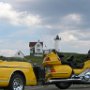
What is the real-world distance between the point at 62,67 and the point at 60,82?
2.40 ft

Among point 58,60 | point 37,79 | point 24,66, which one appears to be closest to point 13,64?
point 24,66

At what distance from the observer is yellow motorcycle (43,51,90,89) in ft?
63.4

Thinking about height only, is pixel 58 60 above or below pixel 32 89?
above

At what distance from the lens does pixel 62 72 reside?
64.0 feet

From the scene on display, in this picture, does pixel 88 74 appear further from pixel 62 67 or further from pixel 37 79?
pixel 37 79

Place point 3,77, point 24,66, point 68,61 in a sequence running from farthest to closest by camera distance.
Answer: point 68,61, point 24,66, point 3,77

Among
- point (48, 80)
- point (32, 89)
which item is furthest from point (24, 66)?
point (32, 89)

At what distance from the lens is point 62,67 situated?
19.6m

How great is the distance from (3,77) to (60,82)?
4406mm

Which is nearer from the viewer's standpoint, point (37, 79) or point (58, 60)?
point (37, 79)

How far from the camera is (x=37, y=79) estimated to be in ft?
59.7

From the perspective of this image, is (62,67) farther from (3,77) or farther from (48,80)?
(3,77)

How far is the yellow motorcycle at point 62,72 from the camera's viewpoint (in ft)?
63.4

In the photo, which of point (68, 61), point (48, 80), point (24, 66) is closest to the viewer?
point (24, 66)
